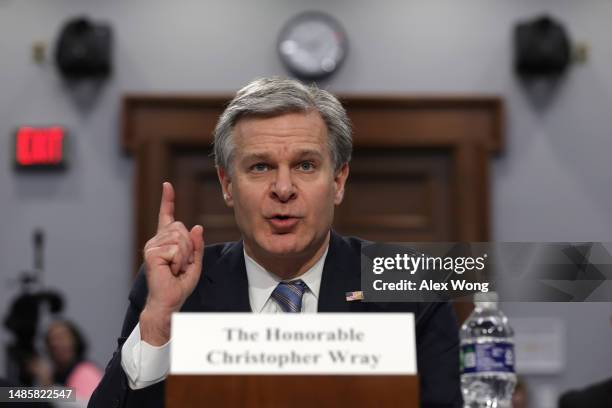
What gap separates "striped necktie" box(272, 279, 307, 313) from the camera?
189 centimetres

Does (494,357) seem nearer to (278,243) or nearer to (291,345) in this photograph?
(291,345)

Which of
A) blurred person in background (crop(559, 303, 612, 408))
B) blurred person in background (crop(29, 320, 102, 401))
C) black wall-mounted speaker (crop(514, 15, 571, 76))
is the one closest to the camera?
blurred person in background (crop(559, 303, 612, 408))

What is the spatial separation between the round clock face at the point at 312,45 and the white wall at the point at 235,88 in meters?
0.10

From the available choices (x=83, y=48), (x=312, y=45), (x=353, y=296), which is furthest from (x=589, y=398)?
(x=83, y=48)

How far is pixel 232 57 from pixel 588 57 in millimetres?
1967

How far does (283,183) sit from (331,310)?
0.25 metres

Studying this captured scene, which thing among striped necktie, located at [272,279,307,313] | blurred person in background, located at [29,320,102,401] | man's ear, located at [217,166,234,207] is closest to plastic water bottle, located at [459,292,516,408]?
striped necktie, located at [272,279,307,313]

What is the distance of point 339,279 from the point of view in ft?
6.27

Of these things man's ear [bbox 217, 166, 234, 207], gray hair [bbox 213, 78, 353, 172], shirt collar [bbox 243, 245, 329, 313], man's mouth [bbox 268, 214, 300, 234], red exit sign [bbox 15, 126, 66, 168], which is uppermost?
red exit sign [bbox 15, 126, 66, 168]

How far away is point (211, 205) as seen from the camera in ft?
18.6

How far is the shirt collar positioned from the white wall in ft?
12.0

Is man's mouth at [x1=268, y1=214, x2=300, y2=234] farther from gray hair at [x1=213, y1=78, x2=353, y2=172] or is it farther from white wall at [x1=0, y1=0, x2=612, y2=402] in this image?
white wall at [x1=0, y1=0, x2=612, y2=402]

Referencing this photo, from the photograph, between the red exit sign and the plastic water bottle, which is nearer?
the plastic water bottle

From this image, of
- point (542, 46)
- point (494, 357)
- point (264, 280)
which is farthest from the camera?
point (542, 46)
